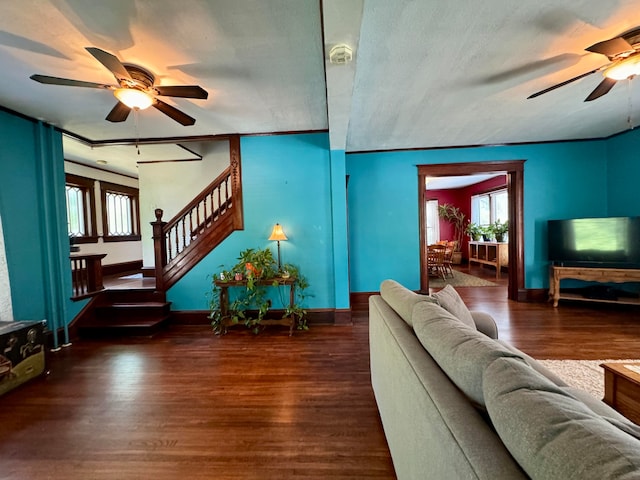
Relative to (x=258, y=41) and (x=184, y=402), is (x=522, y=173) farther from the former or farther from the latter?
(x=184, y=402)

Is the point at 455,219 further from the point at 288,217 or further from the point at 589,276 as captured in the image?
the point at 288,217

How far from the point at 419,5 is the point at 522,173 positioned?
4.01 m

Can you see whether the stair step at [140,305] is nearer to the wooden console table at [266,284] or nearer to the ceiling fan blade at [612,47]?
the wooden console table at [266,284]

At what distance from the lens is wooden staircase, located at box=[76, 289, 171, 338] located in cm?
348

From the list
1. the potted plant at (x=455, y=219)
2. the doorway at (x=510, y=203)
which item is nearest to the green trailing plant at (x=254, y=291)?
the doorway at (x=510, y=203)

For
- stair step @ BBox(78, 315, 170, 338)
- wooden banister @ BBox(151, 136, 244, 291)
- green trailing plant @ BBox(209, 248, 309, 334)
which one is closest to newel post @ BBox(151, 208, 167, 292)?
wooden banister @ BBox(151, 136, 244, 291)

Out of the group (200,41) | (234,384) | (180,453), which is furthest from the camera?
(234,384)

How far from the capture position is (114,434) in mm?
1755

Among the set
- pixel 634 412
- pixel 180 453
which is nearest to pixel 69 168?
pixel 180 453

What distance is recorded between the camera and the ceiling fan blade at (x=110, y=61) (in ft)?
5.30

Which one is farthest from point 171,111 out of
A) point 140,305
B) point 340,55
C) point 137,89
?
point 140,305

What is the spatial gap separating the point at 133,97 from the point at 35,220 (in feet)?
7.06

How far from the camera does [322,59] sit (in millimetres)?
2109

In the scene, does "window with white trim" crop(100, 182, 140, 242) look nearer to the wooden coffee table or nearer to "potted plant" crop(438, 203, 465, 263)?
the wooden coffee table
